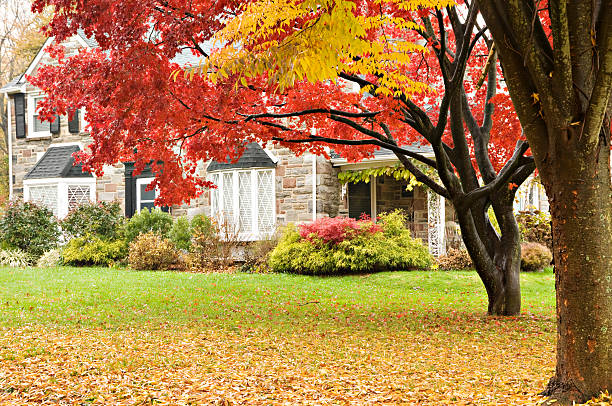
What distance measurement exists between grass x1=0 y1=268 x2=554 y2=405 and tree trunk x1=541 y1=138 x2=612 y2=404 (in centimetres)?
41

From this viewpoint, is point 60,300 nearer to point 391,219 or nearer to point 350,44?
point 350,44

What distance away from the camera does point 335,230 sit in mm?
13469

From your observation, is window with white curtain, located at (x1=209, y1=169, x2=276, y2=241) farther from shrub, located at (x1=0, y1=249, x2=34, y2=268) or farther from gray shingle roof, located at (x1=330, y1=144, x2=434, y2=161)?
shrub, located at (x1=0, y1=249, x2=34, y2=268)

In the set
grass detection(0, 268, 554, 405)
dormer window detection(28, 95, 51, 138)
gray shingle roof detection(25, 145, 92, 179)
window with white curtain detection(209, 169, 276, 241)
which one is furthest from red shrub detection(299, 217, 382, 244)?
dormer window detection(28, 95, 51, 138)

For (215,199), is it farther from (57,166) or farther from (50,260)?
(57,166)

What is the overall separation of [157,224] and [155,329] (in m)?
9.26

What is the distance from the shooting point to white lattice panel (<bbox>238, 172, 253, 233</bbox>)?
53.2 ft

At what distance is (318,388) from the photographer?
4.50 metres

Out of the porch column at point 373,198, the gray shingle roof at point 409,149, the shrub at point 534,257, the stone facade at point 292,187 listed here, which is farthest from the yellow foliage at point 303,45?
the porch column at point 373,198

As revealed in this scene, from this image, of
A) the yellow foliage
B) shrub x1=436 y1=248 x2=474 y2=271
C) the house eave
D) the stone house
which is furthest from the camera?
the stone house

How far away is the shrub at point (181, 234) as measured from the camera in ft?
50.4

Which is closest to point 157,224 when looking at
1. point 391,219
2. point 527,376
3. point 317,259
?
point 317,259

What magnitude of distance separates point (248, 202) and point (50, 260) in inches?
220

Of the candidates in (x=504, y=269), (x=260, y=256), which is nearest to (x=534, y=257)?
(x=504, y=269)
